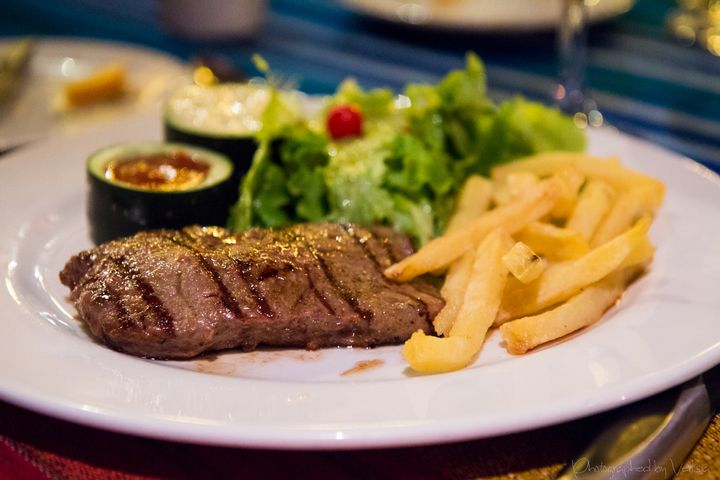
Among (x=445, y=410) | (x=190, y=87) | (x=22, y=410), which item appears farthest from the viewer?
(x=190, y=87)

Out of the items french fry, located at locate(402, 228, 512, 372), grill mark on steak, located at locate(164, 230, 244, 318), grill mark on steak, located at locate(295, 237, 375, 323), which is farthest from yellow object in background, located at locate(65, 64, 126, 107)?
french fry, located at locate(402, 228, 512, 372)

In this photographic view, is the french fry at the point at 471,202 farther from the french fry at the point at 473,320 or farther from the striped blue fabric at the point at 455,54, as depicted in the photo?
the striped blue fabric at the point at 455,54

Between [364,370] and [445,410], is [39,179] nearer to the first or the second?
[364,370]

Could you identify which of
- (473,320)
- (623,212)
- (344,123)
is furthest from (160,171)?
(623,212)

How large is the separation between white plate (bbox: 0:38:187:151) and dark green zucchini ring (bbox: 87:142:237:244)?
3.60ft

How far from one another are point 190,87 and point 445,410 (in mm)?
3016

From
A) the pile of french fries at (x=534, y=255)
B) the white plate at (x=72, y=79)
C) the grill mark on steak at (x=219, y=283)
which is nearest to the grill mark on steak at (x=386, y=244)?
the pile of french fries at (x=534, y=255)


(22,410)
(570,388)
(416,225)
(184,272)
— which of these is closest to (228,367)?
(184,272)

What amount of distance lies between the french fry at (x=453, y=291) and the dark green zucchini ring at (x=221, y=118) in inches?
57.9

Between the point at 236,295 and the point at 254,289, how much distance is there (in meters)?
0.07

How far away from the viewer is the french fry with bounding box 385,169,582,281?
125 inches

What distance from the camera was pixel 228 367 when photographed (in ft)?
9.26

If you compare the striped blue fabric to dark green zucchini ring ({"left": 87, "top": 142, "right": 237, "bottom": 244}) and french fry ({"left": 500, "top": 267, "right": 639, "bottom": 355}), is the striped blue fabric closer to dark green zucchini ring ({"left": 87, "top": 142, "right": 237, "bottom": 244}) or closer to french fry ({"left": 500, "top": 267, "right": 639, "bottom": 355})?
dark green zucchini ring ({"left": 87, "top": 142, "right": 237, "bottom": 244})

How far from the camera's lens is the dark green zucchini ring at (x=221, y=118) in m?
4.29
